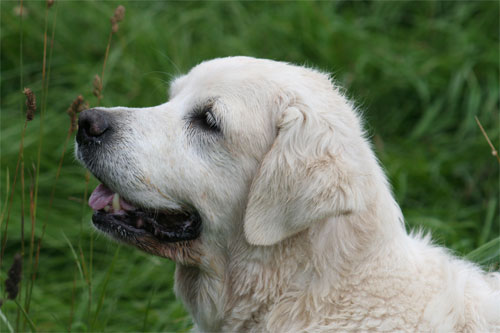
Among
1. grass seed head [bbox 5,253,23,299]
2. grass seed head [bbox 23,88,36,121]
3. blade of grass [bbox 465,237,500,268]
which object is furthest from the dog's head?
blade of grass [bbox 465,237,500,268]

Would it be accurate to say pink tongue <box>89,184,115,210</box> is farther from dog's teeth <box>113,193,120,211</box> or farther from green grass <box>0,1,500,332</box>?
green grass <box>0,1,500,332</box>

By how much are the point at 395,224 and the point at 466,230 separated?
7.73 ft

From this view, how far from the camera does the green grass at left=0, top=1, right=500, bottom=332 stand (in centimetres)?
530

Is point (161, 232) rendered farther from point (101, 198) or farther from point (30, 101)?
point (30, 101)

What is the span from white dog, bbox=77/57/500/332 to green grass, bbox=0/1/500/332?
76.0 inches

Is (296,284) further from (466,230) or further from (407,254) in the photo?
(466,230)

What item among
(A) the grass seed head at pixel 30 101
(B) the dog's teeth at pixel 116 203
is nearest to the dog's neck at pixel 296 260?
(B) the dog's teeth at pixel 116 203

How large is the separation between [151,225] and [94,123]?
52cm

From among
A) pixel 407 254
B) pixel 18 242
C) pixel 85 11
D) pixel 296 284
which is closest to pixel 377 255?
pixel 407 254

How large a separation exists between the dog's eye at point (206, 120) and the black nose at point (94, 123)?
1.29 ft

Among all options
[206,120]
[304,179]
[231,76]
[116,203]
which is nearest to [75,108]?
[116,203]

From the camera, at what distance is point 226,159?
118 inches

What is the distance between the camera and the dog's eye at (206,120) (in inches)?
119

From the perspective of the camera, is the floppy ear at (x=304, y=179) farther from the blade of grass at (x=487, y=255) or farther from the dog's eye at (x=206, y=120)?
the blade of grass at (x=487, y=255)
